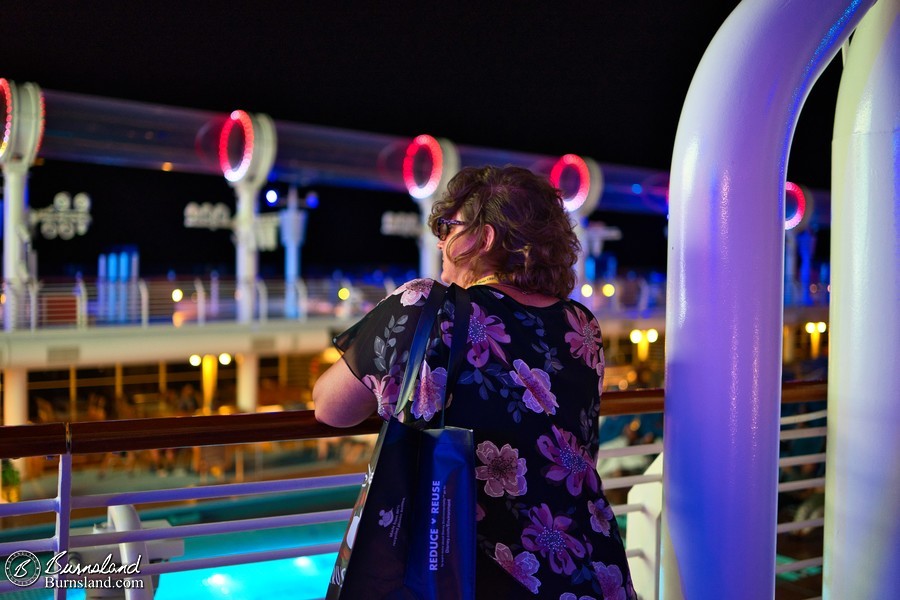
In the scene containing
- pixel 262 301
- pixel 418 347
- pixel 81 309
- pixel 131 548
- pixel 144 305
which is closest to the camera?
pixel 418 347

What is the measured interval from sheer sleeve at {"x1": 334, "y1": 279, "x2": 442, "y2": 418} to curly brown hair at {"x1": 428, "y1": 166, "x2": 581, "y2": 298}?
122mm

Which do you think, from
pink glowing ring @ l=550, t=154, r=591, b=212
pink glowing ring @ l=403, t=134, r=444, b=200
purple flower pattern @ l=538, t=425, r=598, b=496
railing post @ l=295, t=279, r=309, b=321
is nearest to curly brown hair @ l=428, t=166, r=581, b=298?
purple flower pattern @ l=538, t=425, r=598, b=496

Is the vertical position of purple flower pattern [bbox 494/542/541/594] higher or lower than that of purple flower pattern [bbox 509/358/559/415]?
lower

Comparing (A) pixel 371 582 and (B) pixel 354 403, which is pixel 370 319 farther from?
(A) pixel 371 582

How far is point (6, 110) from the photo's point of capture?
28.3 feet

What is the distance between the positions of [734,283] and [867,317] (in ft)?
1.74

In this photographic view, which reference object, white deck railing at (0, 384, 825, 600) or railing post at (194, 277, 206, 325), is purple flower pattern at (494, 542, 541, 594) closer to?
white deck railing at (0, 384, 825, 600)

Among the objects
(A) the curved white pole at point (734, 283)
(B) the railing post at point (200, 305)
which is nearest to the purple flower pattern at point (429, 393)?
(A) the curved white pole at point (734, 283)

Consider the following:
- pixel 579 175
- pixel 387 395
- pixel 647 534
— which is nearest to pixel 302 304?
pixel 579 175

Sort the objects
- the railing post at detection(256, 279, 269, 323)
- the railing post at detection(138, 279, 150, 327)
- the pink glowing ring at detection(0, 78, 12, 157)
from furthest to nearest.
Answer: the railing post at detection(256, 279, 269, 323) → the railing post at detection(138, 279, 150, 327) → the pink glowing ring at detection(0, 78, 12, 157)

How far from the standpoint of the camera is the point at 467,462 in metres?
1.09

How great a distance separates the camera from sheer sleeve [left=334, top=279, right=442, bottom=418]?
44.8 inches

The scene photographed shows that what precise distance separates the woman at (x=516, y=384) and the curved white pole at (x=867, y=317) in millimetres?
936

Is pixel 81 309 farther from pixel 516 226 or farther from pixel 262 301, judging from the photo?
pixel 516 226
